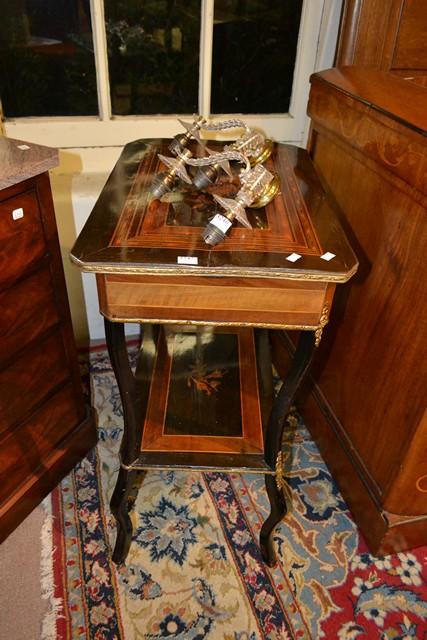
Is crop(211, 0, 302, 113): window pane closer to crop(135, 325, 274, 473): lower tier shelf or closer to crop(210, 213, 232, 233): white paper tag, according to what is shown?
crop(135, 325, 274, 473): lower tier shelf

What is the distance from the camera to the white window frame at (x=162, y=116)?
1.45m

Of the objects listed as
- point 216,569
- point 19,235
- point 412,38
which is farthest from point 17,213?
point 412,38

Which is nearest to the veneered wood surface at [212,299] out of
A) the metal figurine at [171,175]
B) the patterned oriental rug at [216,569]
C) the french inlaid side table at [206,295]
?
the french inlaid side table at [206,295]

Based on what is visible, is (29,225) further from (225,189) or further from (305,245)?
(305,245)

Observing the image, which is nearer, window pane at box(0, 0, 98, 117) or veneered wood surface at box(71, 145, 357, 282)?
veneered wood surface at box(71, 145, 357, 282)

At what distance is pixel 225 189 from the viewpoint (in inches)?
41.4

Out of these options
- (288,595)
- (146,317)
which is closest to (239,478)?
(288,595)

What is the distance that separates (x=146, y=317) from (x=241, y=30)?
1.08 m

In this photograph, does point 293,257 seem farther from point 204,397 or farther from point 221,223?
point 204,397

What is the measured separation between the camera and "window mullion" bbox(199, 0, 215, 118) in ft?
4.73

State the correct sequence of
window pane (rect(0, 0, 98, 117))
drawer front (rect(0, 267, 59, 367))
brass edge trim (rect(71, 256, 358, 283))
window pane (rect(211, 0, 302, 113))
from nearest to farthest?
brass edge trim (rect(71, 256, 358, 283)) → drawer front (rect(0, 267, 59, 367)) → window pane (rect(0, 0, 98, 117)) → window pane (rect(211, 0, 302, 113))

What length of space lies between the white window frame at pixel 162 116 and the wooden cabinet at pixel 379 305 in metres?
0.25

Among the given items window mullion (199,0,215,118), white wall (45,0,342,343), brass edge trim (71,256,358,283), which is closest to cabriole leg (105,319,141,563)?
brass edge trim (71,256,358,283)

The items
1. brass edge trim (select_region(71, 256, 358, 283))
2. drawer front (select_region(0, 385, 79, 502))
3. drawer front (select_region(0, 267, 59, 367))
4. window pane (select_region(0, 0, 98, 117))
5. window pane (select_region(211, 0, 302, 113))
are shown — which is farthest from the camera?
window pane (select_region(211, 0, 302, 113))
